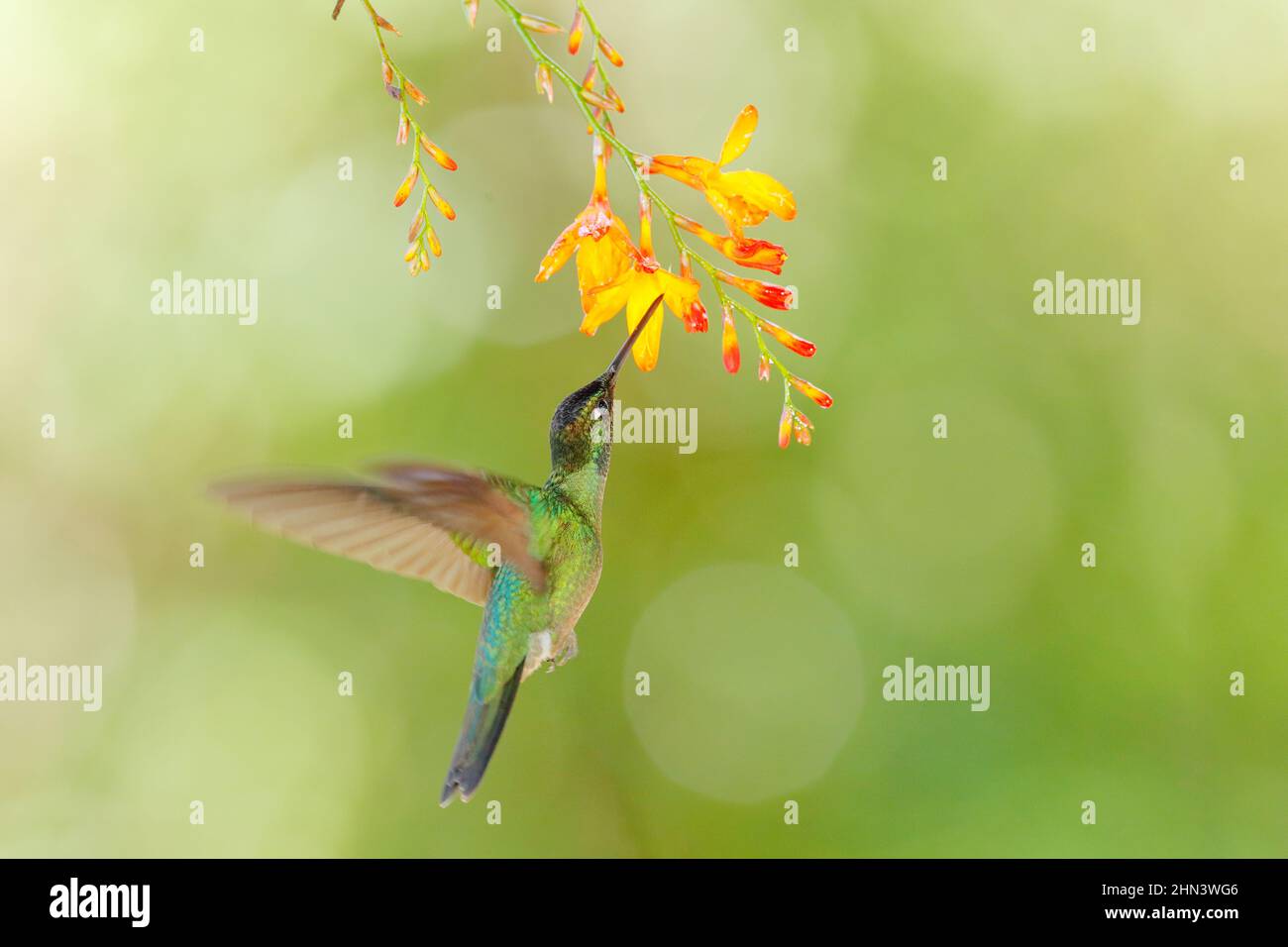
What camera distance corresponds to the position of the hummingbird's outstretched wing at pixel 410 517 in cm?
96

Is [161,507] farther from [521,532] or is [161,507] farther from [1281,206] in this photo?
[1281,206]

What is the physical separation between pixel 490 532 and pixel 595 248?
1.13 feet

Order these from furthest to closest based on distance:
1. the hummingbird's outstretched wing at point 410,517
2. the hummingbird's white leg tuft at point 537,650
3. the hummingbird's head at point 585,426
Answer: the hummingbird's white leg tuft at point 537,650, the hummingbird's head at point 585,426, the hummingbird's outstretched wing at point 410,517

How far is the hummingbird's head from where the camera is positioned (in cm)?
120

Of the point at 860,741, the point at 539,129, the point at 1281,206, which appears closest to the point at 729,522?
the point at 860,741

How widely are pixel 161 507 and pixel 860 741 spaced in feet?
7.15

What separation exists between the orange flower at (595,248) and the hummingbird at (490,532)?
0.06m

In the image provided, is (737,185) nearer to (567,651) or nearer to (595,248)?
(595,248)

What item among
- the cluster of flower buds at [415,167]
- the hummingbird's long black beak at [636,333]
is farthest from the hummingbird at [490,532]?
the cluster of flower buds at [415,167]

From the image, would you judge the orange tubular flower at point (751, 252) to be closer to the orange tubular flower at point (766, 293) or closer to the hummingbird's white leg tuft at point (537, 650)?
the orange tubular flower at point (766, 293)

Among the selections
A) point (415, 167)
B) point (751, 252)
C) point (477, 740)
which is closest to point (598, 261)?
point (751, 252)

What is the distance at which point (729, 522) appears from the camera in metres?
3.21

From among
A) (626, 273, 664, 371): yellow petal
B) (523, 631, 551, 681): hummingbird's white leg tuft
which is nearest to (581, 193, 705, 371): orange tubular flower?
(626, 273, 664, 371): yellow petal

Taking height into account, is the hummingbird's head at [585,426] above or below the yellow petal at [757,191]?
below
